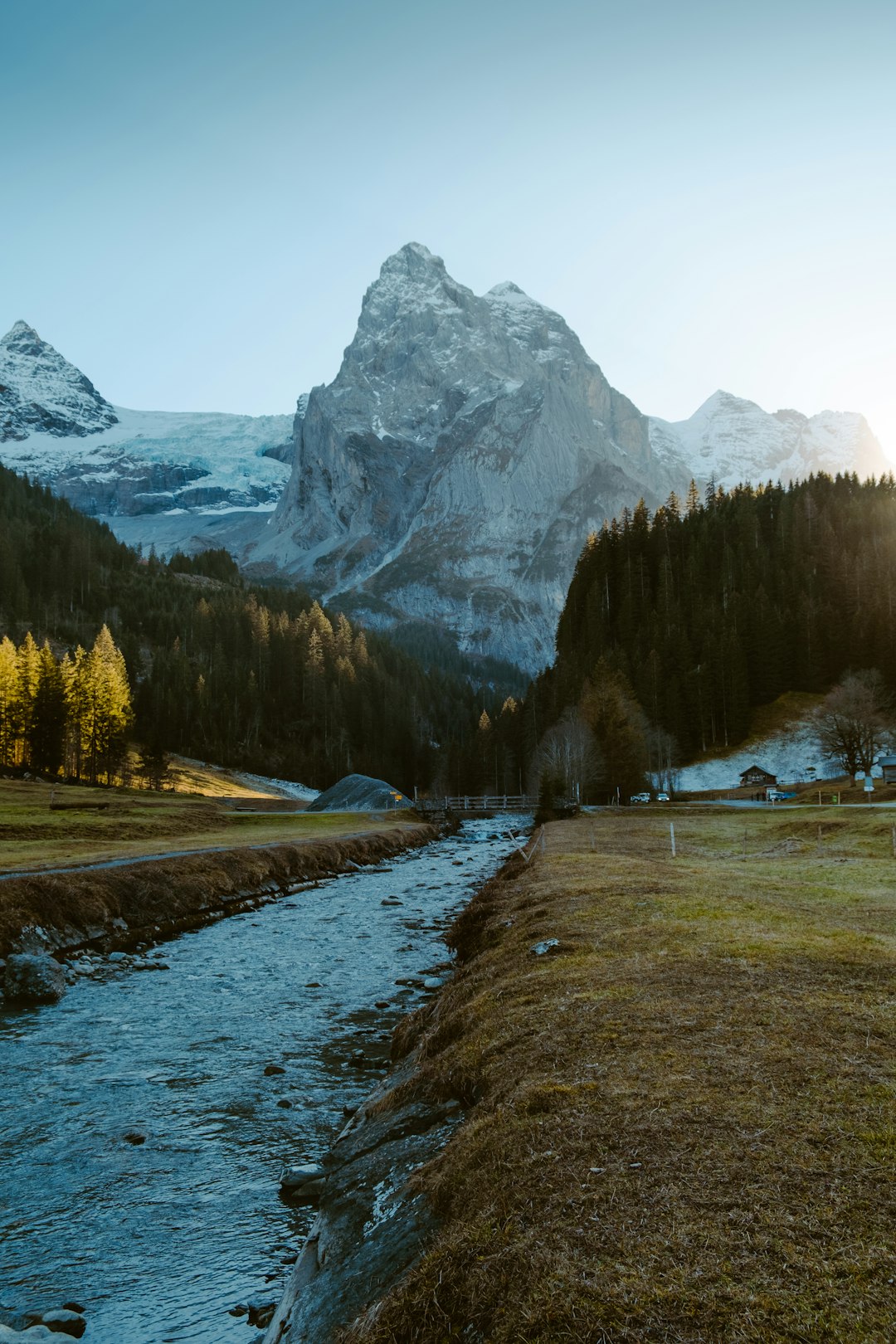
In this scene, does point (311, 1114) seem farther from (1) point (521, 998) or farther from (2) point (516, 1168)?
(2) point (516, 1168)

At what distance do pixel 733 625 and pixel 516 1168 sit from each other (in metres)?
134

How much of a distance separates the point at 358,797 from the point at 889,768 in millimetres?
68186

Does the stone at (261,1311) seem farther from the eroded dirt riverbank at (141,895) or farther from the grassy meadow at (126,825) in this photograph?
the grassy meadow at (126,825)

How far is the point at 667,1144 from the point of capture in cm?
721

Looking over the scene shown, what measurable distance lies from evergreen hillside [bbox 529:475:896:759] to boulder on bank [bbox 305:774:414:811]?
116 feet

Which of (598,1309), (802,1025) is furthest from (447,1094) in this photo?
(598,1309)

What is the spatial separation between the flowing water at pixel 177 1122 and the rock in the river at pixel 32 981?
25.1 inches

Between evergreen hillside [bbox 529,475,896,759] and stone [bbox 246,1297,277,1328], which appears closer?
stone [bbox 246,1297,277,1328]

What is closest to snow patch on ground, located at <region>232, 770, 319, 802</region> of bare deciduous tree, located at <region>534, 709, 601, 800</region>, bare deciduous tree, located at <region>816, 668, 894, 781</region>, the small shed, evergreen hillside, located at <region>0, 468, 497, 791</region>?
evergreen hillside, located at <region>0, 468, 497, 791</region>

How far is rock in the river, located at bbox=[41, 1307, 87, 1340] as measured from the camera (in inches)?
327

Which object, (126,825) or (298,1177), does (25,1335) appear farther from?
(126,825)

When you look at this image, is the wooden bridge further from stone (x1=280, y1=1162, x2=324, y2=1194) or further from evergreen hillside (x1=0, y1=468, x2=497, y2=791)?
stone (x1=280, y1=1162, x2=324, y2=1194)

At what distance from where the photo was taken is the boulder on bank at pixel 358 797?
112 meters

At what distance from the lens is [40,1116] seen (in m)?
13.6
